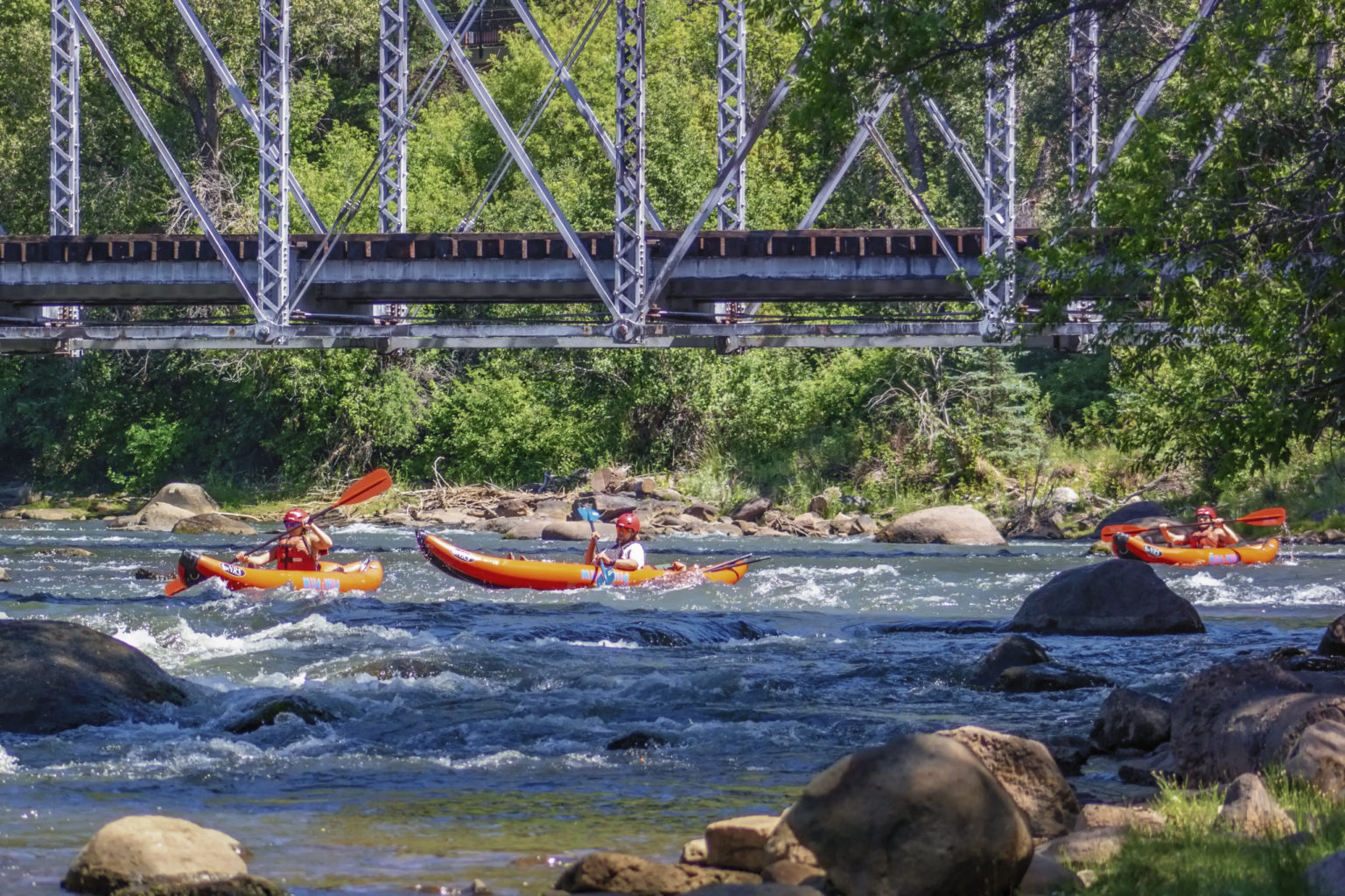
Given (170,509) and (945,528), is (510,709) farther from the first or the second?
(170,509)

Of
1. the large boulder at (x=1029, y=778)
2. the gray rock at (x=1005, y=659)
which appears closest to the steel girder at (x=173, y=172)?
the gray rock at (x=1005, y=659)

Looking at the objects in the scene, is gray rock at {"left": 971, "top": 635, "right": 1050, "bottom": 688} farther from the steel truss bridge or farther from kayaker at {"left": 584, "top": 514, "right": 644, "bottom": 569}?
the steel truss bridge

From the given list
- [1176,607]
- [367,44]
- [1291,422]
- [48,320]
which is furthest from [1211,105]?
[367,44]

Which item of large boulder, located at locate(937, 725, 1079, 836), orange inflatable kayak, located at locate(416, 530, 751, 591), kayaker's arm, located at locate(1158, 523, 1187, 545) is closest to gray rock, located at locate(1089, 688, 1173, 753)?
large boulder, located at locate(937, 725, 1079, 836)

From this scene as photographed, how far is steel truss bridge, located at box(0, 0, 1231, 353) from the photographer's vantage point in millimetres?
31312

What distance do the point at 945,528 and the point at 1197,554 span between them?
6.62 m

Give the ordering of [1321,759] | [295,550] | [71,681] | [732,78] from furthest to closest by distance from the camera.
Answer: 1. [732,78]
2. [295,550]
3. [71,681]
4. [1321,759]

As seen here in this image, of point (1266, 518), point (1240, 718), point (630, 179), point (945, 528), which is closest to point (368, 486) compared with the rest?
point (630, 179)

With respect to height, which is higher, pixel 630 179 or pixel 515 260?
pixel 630 179

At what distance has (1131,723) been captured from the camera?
33.9 feet

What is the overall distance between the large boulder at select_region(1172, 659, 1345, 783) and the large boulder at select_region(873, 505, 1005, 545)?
886 inches

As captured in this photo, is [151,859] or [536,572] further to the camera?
[536,572]

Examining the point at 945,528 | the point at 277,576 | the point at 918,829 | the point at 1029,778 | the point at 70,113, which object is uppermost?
the point at 70,113

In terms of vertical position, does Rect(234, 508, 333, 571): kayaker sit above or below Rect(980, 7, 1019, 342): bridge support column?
below
